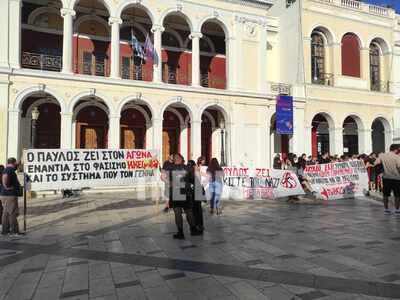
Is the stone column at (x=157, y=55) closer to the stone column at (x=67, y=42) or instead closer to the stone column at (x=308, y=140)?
the stone column at (x=67, y=42)

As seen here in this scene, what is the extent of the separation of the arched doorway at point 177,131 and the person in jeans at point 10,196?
560 inches

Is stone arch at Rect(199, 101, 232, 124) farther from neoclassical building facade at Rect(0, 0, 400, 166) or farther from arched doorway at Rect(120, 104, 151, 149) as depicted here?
arched doorway at Rect(120, 104, 151, 149)

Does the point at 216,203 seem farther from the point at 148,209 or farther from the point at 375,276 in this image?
the point at 375,276

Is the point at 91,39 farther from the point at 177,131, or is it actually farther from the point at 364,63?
the point at 364,63

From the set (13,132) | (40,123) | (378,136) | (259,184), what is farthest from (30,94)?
(378,136)

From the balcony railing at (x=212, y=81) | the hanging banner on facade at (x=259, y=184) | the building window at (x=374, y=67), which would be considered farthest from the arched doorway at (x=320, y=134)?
the hanging banner on facade at (x=259, y=184)

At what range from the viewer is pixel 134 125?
21938mm

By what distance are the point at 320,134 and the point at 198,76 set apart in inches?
424

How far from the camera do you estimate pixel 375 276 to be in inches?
212

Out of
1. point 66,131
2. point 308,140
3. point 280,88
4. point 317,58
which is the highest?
point 317,58

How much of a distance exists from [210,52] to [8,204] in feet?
59.4

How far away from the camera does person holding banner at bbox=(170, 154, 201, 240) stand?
26.0 ft

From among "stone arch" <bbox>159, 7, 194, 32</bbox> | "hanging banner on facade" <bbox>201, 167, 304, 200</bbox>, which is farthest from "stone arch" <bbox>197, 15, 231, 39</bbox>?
"hanging banner on facade" <bbox>201, 167, 304, 200</bbox>

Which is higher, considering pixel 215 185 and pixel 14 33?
pixel 14 33
